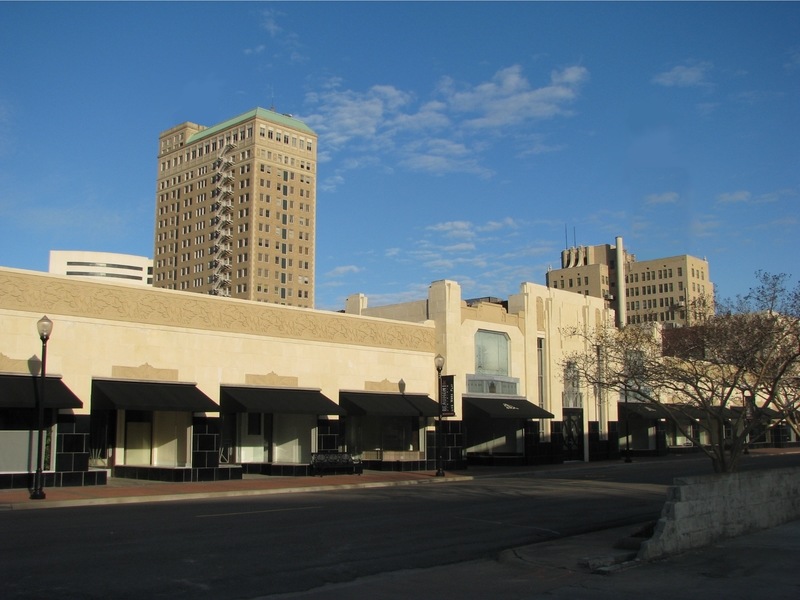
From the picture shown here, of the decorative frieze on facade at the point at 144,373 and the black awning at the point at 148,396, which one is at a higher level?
the decorative frieze on facade at the point at 144,373

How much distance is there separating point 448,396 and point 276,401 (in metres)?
9.02

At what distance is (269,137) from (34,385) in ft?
405

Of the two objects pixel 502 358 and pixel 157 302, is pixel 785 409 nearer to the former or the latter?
pixel 157 302

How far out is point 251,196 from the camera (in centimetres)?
13850

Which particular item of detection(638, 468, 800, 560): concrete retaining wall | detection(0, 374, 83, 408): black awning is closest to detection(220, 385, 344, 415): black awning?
detection(0, 374, 83, 408): black awning

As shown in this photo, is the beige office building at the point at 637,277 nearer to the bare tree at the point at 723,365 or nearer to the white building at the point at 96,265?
the white building at the point at 96,265

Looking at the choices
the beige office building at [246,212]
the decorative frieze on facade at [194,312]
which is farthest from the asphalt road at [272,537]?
the beige office building at [246,212]

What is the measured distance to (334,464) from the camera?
3222 centimetres

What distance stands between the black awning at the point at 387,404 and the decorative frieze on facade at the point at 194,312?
2.21m

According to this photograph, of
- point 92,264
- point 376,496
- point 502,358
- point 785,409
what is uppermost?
point 92,264

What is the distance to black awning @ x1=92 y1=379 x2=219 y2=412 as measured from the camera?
25.5 m

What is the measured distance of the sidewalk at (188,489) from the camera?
20.7 metres

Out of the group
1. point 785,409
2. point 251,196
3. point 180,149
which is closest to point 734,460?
point 785,409

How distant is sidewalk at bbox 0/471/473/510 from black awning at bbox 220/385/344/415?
2.50 metres
